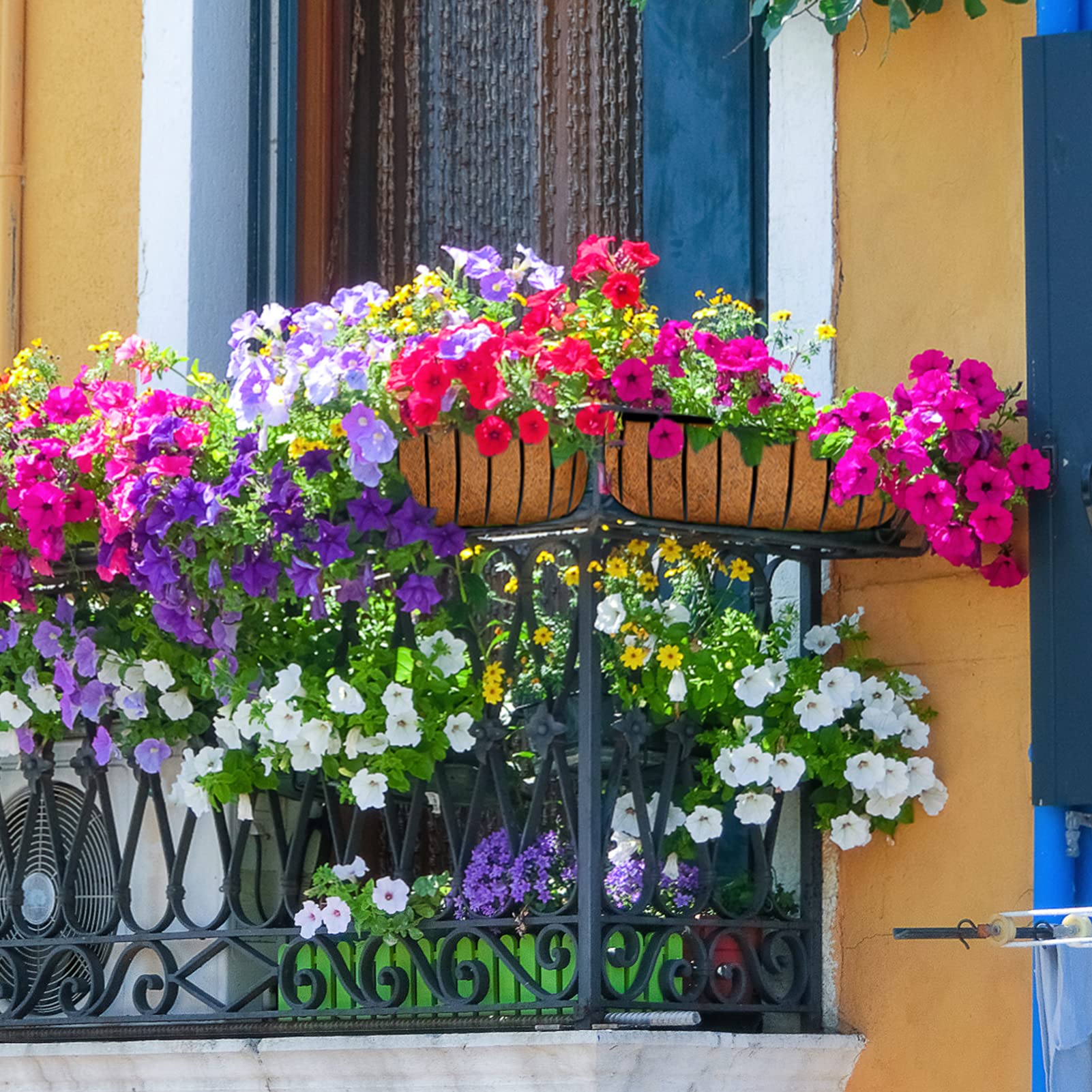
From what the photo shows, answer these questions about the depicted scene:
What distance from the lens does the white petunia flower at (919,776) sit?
4102 millimetres

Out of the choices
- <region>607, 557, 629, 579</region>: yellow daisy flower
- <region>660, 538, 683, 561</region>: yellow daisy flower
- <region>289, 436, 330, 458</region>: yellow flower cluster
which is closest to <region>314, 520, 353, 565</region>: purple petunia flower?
<region>289, 436, 330, 458</region>: yellow flower cluster

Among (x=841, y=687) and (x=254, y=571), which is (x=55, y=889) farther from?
(x=841, y=687)

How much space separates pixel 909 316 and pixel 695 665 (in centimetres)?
83

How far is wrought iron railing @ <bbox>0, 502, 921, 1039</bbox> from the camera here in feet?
13.2

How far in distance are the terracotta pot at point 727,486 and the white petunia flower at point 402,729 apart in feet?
1.85

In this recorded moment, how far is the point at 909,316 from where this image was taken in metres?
4.36

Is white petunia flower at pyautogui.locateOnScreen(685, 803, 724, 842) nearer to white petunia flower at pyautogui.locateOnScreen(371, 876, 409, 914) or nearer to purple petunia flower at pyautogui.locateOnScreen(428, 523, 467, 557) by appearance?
white petunia flower at pyautogui.locateOnScreen(371, 876, 409, 914)

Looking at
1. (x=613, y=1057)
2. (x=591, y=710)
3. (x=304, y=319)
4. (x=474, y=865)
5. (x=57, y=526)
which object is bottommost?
(x=613, y=1057)

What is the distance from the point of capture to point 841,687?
4.11 m

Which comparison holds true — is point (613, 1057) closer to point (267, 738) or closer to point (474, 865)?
point (474, 865)

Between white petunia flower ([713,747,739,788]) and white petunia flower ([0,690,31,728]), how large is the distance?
1384 mm

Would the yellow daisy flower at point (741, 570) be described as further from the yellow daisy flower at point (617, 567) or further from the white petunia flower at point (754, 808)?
the white petunia flower at point (754, 808)

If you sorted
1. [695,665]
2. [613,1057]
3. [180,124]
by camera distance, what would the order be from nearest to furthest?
[613,1057] → [695,665] → [180,124]

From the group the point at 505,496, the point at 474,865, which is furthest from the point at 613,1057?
the point at 505,496
